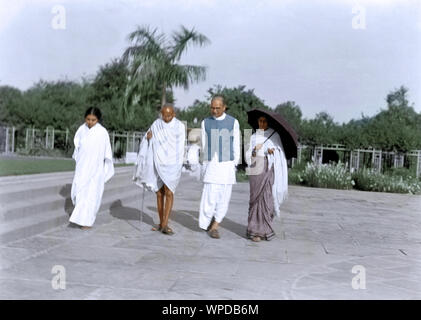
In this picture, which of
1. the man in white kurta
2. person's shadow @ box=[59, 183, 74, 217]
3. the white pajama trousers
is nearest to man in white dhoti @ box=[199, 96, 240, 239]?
the white pajama trousers

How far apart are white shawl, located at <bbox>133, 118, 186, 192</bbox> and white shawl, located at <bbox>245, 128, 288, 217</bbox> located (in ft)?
3.44

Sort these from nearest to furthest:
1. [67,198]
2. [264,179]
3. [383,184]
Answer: [264,179], [67,198], [383,184]

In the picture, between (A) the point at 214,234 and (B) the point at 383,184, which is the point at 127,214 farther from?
Result: (B) the point at 383,184

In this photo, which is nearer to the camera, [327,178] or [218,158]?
[218,158]

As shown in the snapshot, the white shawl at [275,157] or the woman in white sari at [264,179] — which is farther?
the white shawl at [275,157]

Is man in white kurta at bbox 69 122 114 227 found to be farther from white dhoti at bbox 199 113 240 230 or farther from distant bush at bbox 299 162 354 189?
distant bush at bbox 299 162 354 189

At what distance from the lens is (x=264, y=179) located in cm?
758

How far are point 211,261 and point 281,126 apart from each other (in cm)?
246

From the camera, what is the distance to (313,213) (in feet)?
37.4

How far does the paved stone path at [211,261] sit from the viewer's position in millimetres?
4742

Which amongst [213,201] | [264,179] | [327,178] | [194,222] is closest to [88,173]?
[213,201]

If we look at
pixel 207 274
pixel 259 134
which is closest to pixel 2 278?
pixel 207 274

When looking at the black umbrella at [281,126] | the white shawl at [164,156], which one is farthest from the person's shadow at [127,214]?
the black umbrella at [281,126]

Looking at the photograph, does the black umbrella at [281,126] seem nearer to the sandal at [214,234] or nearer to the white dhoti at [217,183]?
the white dhoti at [217,183]
